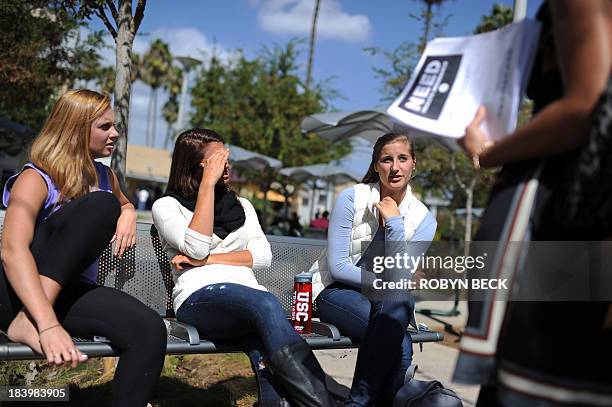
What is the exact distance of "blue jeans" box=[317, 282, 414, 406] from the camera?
289 cm

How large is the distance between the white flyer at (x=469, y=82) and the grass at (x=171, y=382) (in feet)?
8.67

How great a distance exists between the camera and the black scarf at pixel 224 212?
3.33 meters

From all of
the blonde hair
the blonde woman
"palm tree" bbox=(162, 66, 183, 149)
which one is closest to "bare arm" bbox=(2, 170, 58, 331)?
the blonde woman

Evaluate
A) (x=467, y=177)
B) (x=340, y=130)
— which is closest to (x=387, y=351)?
(x=340, y=130)

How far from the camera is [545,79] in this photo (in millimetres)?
1474

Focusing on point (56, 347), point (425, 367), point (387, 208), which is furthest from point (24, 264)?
point (425, 367)

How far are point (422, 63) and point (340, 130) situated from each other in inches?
372

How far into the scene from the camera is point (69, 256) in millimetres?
2406

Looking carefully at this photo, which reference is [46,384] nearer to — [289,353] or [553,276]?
[289,353]

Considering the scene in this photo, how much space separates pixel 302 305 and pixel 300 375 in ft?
2.22

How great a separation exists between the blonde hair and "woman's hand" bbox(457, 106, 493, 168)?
165 centimetres

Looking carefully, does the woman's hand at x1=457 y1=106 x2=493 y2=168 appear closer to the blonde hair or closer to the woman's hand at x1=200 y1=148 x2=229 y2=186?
the blonde hair

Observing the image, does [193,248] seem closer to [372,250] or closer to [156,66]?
[372,250]

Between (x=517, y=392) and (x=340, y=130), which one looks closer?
(x=517, y=392)
